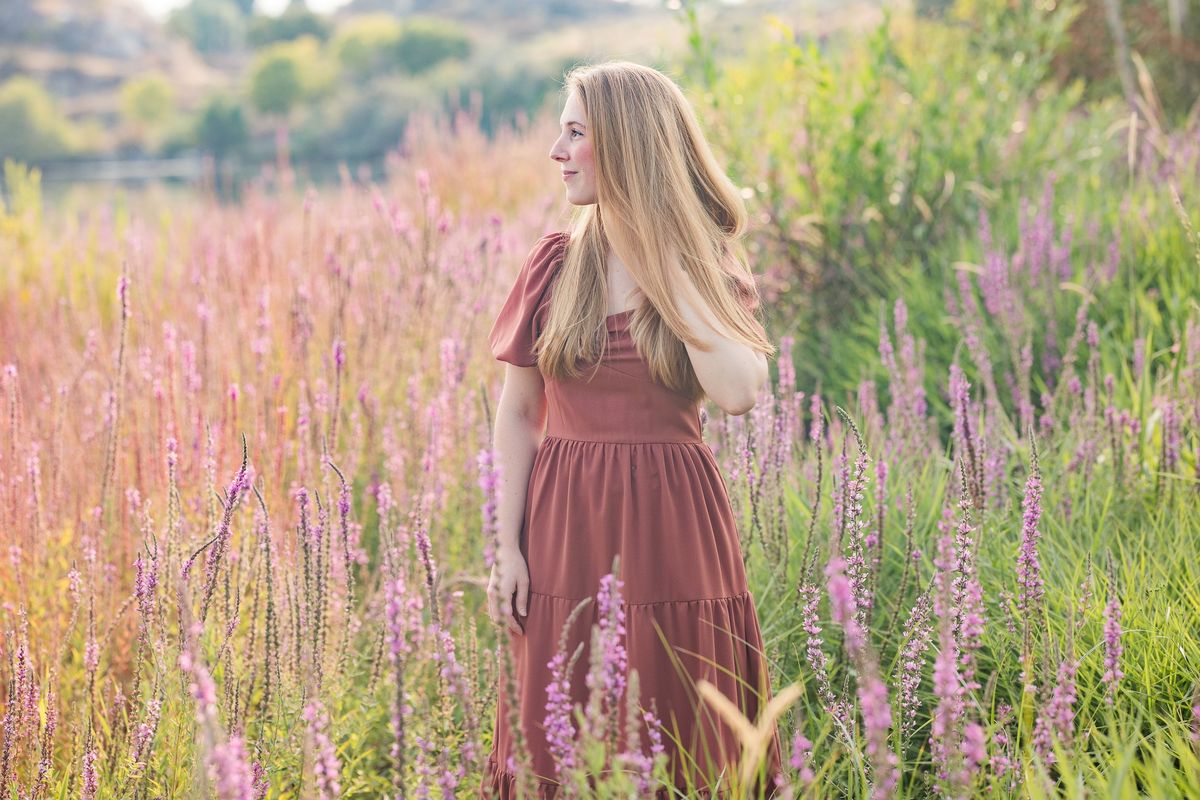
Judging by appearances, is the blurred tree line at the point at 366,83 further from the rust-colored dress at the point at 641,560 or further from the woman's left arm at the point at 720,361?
the rust-colored dress at the point at 641,560

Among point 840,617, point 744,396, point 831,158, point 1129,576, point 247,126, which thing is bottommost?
point 1129,576

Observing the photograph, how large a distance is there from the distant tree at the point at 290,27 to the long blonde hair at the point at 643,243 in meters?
83.8

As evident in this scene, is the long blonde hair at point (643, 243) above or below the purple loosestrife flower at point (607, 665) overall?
above

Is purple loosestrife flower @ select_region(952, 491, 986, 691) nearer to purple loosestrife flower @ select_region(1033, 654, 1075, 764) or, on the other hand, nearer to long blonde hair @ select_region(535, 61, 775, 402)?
purple loosestrife flower @ select_region(1033, 654, 1075, 764)

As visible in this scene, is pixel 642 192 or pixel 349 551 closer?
pixel 642 192

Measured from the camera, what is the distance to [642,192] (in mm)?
1970

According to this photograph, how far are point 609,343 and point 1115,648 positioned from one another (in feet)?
3.43

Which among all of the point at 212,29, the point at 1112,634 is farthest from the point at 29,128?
the point at 1112,634

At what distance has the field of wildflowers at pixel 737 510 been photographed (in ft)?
5.32

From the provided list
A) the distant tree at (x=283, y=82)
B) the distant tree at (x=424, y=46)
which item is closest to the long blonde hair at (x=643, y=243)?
the distant tree at (x=283, y=82)

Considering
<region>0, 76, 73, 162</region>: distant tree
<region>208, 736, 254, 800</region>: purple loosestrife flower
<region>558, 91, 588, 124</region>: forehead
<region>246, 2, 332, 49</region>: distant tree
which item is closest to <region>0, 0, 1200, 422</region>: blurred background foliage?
<region>558, 91, 588, 124</region>: forehead

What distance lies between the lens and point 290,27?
3088 inches

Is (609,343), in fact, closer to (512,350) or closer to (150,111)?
(512,350)

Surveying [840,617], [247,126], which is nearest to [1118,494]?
[840,617]
